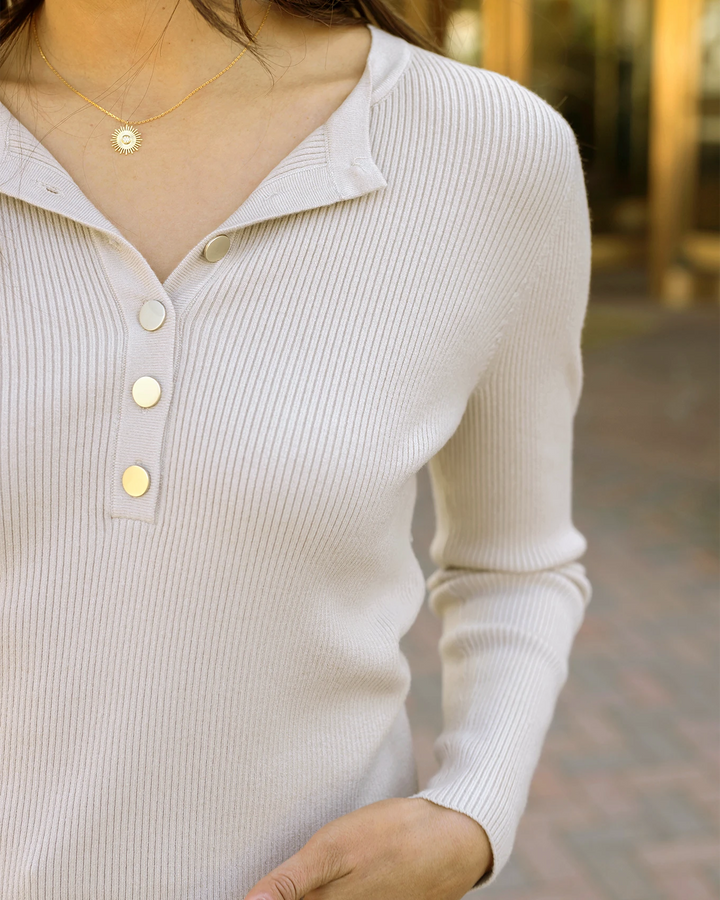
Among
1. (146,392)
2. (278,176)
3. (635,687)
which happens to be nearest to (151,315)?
(146,392)

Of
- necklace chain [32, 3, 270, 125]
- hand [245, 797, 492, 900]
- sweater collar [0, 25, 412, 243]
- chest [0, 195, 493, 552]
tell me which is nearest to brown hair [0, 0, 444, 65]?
necklace chain [32, 3, 270, 125]

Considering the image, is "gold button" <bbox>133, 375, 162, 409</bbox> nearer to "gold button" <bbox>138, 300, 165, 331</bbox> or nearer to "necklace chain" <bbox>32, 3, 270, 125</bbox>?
"gold button" <bbox>138, 300, 165, 331</bbox>

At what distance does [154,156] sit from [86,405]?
29cm

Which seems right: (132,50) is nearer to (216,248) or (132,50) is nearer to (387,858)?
(216,248)

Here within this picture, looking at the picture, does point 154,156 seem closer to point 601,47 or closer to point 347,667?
point 347,667

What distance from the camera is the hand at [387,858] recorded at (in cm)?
100

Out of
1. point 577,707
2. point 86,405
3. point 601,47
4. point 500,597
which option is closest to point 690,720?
point 577,707

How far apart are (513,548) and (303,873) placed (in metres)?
0.49

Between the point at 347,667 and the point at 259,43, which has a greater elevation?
the point at 259,43

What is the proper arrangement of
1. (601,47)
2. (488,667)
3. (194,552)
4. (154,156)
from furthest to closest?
(601,47)
(488,667)
(154,156)
(194,552)

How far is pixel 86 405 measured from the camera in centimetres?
96

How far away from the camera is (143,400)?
0.95 m

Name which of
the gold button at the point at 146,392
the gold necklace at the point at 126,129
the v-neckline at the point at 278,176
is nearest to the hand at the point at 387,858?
the gold button at the point at 146,392

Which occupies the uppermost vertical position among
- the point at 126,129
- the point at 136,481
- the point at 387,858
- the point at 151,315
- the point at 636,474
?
the point at 126,129
